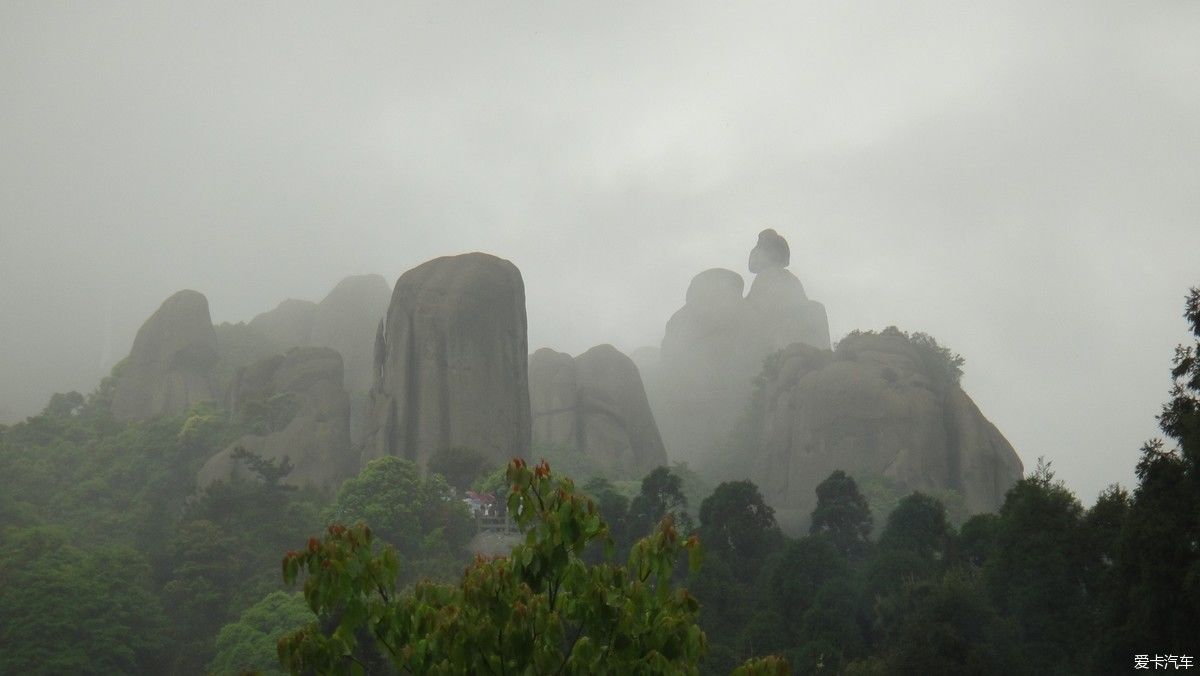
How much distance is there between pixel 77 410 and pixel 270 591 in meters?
53.8

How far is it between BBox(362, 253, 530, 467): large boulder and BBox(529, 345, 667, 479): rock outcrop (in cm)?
1148

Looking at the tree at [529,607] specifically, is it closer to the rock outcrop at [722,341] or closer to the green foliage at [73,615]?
the green foliage at [73,615]

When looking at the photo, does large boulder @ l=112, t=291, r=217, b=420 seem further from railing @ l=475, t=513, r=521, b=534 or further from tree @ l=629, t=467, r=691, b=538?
tree @ l=629, t=467, r=691, b=538

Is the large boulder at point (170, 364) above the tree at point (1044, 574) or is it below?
above

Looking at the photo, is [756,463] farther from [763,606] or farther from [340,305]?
[340,305]

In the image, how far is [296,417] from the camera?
204 ft

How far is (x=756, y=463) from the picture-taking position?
6725cm

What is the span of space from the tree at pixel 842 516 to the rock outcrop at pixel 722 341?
33.7 metres

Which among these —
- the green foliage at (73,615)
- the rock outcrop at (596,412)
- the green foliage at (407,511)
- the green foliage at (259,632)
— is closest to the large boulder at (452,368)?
the green foliage at (407,511)

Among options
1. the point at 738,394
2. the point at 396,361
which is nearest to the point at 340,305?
the point at 738,394

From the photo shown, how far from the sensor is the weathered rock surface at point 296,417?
58.0 meters

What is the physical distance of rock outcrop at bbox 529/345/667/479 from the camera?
71312 mm

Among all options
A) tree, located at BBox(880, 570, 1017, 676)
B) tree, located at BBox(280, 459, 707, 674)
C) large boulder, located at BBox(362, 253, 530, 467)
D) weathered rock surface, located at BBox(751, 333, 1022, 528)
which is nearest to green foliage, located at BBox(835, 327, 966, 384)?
weathered rock surface, located at BBox(751, 333, 1022, 528)

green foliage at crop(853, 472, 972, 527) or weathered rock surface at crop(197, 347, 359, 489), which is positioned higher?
weathered rock surface at crop(197, 347, 359, 489)
